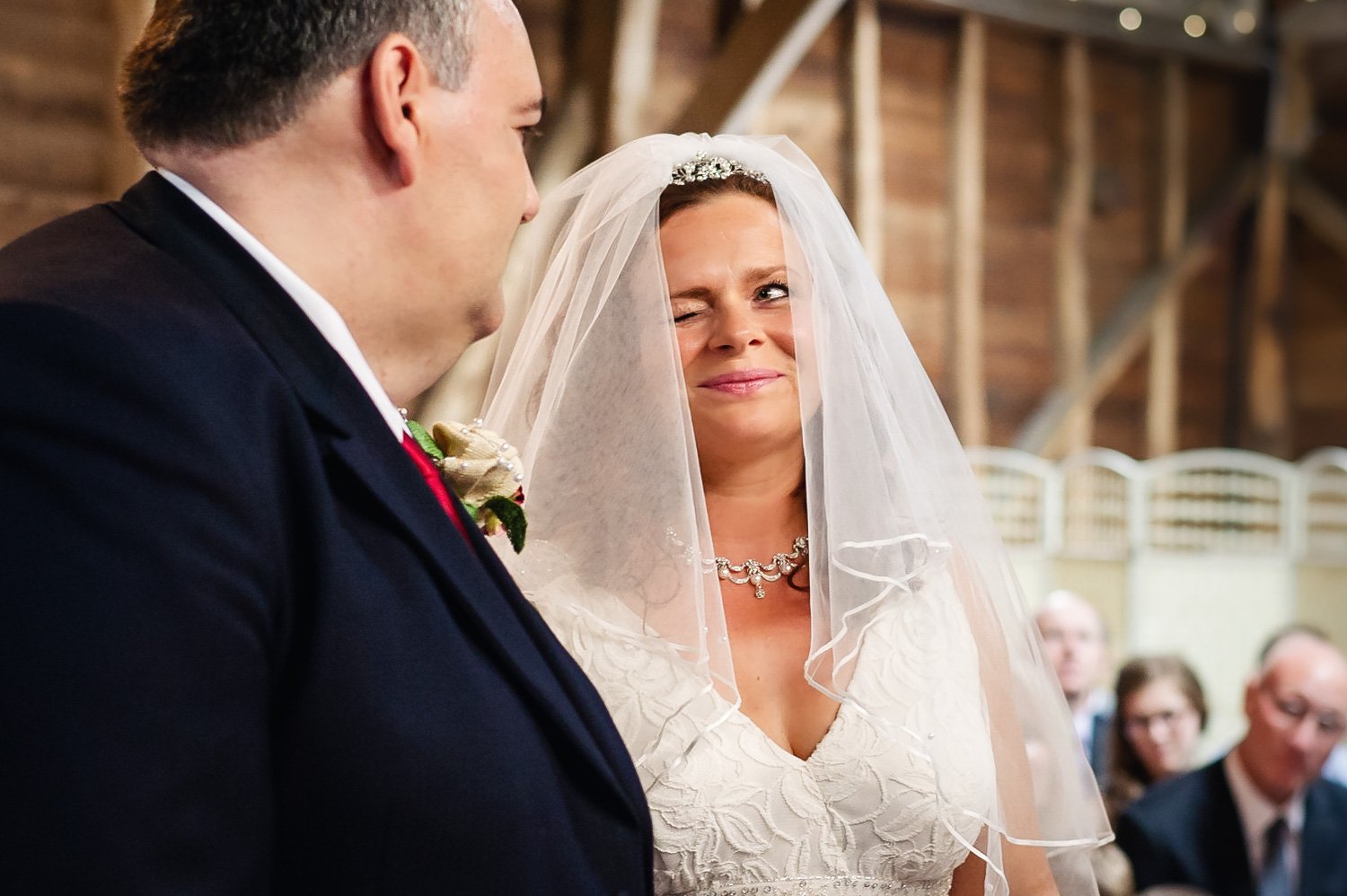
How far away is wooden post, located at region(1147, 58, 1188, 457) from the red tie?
272 inches

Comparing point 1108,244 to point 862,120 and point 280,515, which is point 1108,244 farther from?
point 280,515

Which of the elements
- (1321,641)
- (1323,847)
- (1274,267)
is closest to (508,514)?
(1323,847)

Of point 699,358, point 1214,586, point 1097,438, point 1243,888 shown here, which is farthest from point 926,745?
point 1097,438

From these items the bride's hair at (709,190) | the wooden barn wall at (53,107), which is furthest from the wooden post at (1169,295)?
the bride's hair at (709,190)

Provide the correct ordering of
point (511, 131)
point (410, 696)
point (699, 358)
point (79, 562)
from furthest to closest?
1. point (699, 358)
2. point (511, 131)
3. point (410, 696)
4. point (79, 562)

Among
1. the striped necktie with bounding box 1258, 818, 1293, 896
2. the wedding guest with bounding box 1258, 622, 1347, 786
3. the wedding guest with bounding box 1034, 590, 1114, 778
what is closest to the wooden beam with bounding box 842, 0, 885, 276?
the wedding guest with bounding box 1034, 590, 1114, 778

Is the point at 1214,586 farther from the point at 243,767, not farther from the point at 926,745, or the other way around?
the point at 243,767

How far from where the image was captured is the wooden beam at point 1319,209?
7570 millimetres

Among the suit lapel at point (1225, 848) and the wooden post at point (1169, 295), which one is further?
the wooden post at point (1169, 295)

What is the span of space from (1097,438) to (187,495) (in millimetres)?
7080

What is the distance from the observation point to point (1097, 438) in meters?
7.39

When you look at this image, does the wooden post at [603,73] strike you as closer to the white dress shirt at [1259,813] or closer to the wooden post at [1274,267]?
the white dress shirt at [1259,813]

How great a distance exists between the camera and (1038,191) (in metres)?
7.35

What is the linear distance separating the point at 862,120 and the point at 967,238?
849 millimetres
